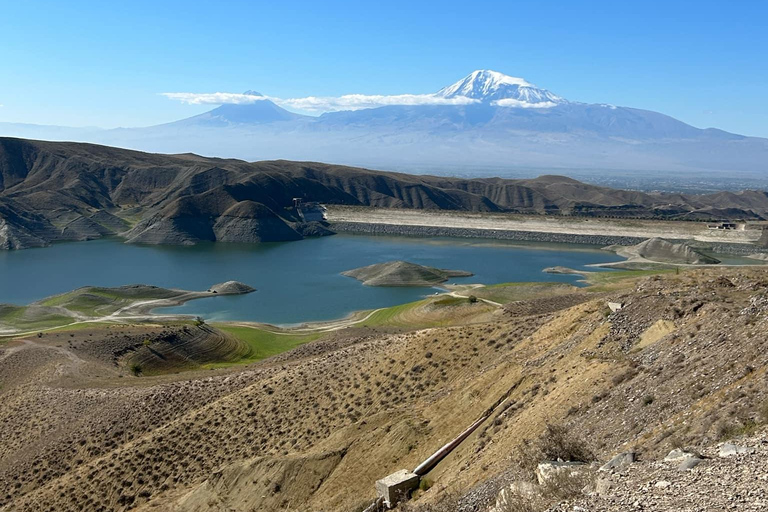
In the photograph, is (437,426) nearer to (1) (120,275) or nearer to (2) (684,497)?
(2) (684,497)

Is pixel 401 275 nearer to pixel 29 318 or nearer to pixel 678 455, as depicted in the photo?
pixel 29 318

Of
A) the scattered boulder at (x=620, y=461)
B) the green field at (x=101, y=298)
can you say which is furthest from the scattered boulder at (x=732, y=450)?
the green field at (x=101, y=298)

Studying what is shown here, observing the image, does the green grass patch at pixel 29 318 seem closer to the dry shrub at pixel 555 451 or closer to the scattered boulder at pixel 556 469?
the dry shrub at pixel 555 451

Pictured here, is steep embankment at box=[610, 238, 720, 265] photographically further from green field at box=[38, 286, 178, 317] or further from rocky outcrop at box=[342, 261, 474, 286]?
green field at box=[38, 286, 178, 317]

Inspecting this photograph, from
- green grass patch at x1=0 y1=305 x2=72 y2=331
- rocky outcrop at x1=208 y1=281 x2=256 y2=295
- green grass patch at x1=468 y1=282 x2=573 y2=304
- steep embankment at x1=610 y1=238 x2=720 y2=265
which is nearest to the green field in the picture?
green grass patch at x1=0 y1=305 x2=72 y2=331

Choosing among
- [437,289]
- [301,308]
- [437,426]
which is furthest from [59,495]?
[437,289]

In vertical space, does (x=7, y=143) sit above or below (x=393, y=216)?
above
